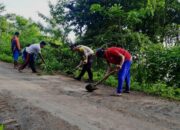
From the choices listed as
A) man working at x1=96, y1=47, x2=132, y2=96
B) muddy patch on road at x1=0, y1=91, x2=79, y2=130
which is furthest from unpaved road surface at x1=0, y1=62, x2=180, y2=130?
man working at x1=96, y1=47, x2=132, y2=96

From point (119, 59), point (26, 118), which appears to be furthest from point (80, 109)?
point (119, 59)

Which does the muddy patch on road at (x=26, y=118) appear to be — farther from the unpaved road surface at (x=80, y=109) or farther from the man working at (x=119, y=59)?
the man working at (x=119, y=59)

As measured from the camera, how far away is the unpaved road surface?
7355 mm

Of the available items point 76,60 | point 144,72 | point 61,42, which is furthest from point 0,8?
point 144,72

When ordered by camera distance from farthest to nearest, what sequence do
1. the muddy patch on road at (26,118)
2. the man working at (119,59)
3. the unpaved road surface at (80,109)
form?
the man working at (119,59)
the unpaved road surface at (80,109)
the muddy patch on road at (26,118)

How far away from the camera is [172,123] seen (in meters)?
7.59

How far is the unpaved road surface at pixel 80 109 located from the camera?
736 cm

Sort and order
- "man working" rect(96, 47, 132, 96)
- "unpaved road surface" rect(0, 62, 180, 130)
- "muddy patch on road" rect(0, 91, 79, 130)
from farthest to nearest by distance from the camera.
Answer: "man working" rect(96, 47, 132, 96), "unpaved road surface" rect(0, 62, 180, 130), "muddy patch on road" rect(0, 91, 79, 130)

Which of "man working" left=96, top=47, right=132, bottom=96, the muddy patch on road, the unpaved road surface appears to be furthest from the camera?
"man working" left=96, top=47, right=132, bottom=96

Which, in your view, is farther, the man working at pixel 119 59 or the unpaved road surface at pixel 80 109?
the man working at pixel 119 59

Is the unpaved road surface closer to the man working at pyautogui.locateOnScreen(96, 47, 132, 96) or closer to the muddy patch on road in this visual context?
the muddy patch on road

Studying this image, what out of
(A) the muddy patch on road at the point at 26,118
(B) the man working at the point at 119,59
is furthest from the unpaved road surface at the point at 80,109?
(B) the man working at the point at 119,59

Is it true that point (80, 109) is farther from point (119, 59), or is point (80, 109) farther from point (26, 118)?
point (119, 59)

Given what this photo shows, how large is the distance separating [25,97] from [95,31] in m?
9.00
